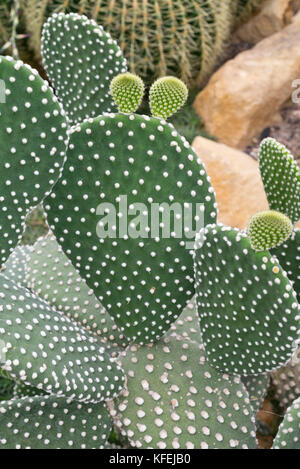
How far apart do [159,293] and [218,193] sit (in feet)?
4.98

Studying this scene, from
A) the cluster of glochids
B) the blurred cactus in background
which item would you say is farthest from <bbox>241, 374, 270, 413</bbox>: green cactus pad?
the blurred cactus in background

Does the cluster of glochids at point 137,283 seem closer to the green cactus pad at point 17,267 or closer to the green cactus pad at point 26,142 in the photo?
the green cactus pad at point 26,142

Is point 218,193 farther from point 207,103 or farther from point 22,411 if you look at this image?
point 22,411

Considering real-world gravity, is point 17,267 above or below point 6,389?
Answer: above

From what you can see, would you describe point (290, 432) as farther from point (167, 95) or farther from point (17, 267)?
point (17, 267)

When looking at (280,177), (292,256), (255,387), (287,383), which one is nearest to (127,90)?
(280,177)

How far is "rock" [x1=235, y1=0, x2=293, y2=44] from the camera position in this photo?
11.2 ft

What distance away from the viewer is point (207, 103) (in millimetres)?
3121

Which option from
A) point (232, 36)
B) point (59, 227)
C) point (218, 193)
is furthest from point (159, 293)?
point (232, 36)

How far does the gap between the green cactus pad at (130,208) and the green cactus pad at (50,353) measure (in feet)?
0.35

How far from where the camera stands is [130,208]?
3.64ft

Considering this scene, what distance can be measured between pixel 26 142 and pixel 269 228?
42 cm

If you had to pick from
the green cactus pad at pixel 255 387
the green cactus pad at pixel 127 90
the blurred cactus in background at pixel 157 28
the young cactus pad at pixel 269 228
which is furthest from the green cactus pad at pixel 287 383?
the blurred cactus in background at pixel 157 28

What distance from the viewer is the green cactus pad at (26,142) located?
923 millimetres
